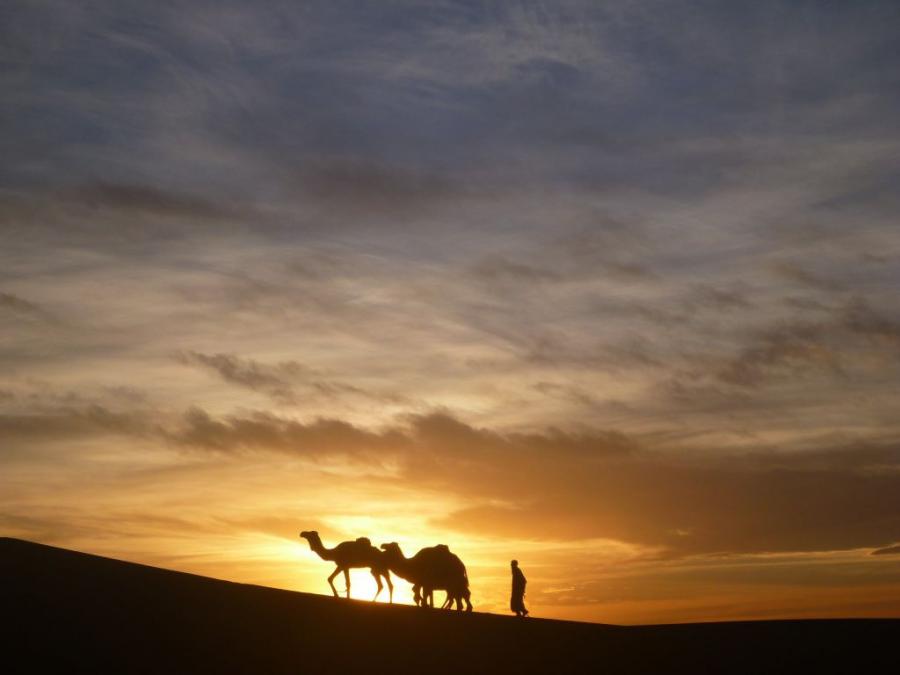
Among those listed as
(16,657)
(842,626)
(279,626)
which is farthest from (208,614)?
(842,626)

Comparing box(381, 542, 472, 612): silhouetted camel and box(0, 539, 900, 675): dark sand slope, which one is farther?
box(381, 542, 472, 612): silhouetted camel

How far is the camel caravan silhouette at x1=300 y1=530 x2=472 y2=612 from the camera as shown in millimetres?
35938

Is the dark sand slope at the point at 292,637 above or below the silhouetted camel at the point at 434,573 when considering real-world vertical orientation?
below

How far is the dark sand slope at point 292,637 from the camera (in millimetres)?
25562

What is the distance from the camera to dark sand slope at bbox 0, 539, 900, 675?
25.6 meters

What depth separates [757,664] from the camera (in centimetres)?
3388

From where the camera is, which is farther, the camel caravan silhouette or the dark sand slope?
the camel caravan silhouette

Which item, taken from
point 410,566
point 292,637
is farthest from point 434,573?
point 292,637

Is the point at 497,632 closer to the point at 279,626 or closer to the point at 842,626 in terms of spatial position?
the point at 279,626

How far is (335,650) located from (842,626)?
2048 cm

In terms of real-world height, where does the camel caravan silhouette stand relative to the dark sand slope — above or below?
above

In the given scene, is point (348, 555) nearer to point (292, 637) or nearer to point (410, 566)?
point (410, 566)

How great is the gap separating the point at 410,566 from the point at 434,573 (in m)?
0.82

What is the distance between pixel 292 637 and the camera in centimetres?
2891
